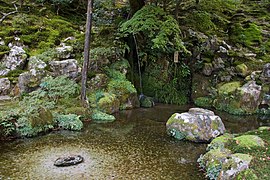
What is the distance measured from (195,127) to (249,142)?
1.96m

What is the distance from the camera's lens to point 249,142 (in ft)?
22.2

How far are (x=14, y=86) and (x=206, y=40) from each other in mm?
10101

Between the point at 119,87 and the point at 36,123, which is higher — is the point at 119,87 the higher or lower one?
the higher one

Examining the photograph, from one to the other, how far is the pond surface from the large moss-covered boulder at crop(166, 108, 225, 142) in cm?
25

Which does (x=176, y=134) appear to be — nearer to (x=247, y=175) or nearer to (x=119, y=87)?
(x=247, y=175)

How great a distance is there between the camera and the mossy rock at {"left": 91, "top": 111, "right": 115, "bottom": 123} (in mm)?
10405

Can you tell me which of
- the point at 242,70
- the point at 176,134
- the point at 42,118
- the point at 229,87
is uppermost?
the point at 242,70

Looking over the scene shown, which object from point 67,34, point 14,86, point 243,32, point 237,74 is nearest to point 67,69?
point 14,86

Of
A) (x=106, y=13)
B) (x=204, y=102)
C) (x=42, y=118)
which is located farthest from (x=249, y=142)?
(x=106, y=13)

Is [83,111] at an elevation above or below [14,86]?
below

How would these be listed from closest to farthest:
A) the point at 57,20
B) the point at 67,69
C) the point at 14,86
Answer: the point at 14,86, the point at 67,69, the point at 57,20

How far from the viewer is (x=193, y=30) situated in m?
16.4

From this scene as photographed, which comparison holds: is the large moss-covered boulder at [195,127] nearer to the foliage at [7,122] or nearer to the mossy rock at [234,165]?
the mossy rock at [234,165]

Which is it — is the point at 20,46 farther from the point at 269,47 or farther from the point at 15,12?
the point at 269,47
